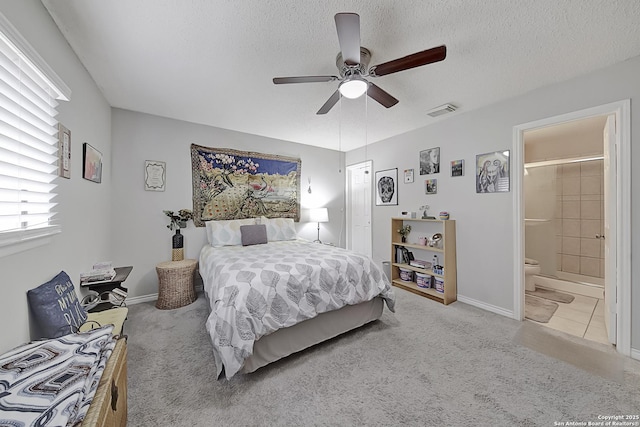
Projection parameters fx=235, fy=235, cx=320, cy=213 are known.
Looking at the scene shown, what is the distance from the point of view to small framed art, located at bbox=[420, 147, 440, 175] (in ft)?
11.2

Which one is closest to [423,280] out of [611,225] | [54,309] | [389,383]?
[611,225]

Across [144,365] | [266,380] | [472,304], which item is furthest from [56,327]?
[472,304]

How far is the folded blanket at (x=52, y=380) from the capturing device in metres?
0.75

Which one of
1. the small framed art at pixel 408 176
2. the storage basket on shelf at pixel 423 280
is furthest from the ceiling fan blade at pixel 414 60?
the storage basket on shelf at pixel 423 280

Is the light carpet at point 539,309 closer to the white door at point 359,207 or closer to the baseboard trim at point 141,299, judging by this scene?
the white door at point 359,207

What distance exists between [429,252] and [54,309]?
3.91 metres

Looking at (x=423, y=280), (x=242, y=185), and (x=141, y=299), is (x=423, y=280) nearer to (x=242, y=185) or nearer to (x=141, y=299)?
(x=242, y=185)

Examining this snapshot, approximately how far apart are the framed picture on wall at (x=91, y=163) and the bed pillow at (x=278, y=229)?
6.59ft

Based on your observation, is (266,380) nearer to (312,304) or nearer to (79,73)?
(312,304)

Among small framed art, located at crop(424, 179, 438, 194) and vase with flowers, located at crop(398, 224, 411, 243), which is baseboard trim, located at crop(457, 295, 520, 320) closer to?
vase with flowers, located at crop(398, 224, 411, 243)

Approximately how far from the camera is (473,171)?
3.01m

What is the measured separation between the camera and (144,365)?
1840mm

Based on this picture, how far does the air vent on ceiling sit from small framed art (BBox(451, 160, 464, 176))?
2.16ft

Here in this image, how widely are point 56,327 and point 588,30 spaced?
394 cm
